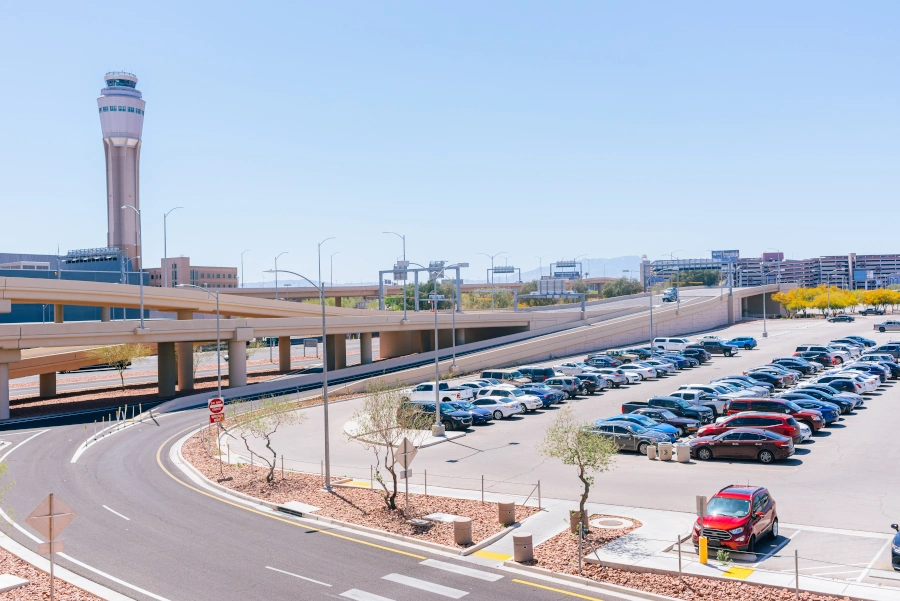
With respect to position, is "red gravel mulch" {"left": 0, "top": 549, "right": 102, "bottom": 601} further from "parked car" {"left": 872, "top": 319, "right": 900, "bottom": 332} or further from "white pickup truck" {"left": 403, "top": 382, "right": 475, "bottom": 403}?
"parked car" {"left": 872, "top": 319, "right": 900, "bottom": 332}

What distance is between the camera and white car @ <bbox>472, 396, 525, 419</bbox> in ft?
129

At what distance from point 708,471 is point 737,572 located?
34.9ft

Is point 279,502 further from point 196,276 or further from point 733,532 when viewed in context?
point 196,276

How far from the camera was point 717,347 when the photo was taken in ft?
210

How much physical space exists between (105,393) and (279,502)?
4656cm

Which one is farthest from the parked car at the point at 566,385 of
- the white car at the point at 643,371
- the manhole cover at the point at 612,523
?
the manhole cover at the point at 612,523

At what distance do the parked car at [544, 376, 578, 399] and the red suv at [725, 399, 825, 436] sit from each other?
11.2 meters

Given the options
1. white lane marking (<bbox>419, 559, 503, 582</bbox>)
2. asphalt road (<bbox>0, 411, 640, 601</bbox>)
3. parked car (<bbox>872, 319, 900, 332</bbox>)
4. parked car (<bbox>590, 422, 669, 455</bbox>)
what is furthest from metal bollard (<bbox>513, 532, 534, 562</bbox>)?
parked car (<bbox>872, 319, 900, 332</bbox>)

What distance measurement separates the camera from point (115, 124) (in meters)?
135

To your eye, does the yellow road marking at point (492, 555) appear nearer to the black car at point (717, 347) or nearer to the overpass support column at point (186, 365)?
the black car at point (717, 347)

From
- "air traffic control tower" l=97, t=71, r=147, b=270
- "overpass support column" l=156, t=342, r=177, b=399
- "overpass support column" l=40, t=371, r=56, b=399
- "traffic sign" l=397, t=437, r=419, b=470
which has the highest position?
"air traffic control tower" l=97, t=71, r=147, b=270

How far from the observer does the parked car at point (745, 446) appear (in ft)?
86.9

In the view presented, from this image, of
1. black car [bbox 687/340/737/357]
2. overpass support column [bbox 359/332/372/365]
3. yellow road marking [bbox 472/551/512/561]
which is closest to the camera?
yellow road marking [bbox 472/551/512/561]

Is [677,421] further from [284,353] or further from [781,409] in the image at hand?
[284,353]
